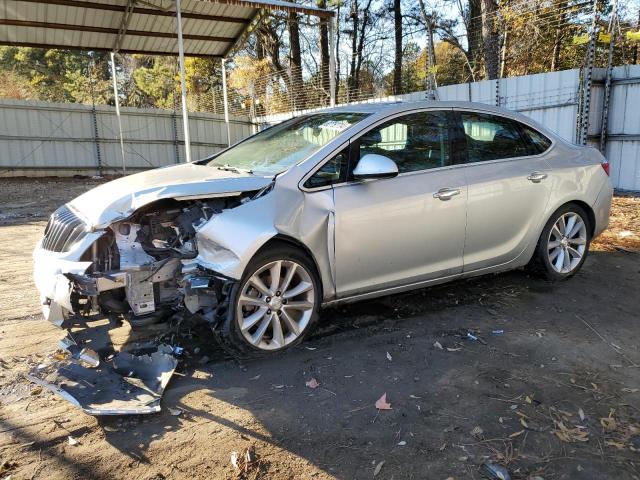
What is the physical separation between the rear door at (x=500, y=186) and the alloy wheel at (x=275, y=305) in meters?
1.55

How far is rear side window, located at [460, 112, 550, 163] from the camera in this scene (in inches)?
172

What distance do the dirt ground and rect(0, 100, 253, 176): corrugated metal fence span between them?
14.5 metres

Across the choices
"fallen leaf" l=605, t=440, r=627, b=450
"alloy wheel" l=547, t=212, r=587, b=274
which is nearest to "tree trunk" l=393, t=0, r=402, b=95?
"alloy wheel" l=547, t=212, r=587, b=274

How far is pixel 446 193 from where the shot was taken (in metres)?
4.03

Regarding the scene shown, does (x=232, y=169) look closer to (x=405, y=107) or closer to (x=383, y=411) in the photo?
(x=405, y=107)

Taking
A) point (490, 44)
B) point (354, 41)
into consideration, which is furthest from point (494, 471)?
point (354, 41)

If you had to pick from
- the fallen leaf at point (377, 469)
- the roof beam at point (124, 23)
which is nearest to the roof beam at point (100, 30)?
the roof beam at point (124, 23)

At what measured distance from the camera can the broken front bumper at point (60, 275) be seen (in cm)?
313

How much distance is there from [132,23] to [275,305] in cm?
1177

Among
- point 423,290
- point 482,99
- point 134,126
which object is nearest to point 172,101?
point 134,126

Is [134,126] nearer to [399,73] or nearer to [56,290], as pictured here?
[399,73]

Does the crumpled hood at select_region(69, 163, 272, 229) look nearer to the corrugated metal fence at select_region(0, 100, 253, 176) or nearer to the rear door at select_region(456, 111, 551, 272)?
the rear door at select_region(456, 111, 551, 272)

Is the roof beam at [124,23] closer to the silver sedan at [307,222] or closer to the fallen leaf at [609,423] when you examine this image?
the silver sedan at [307,222]

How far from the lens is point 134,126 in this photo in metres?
18.4
